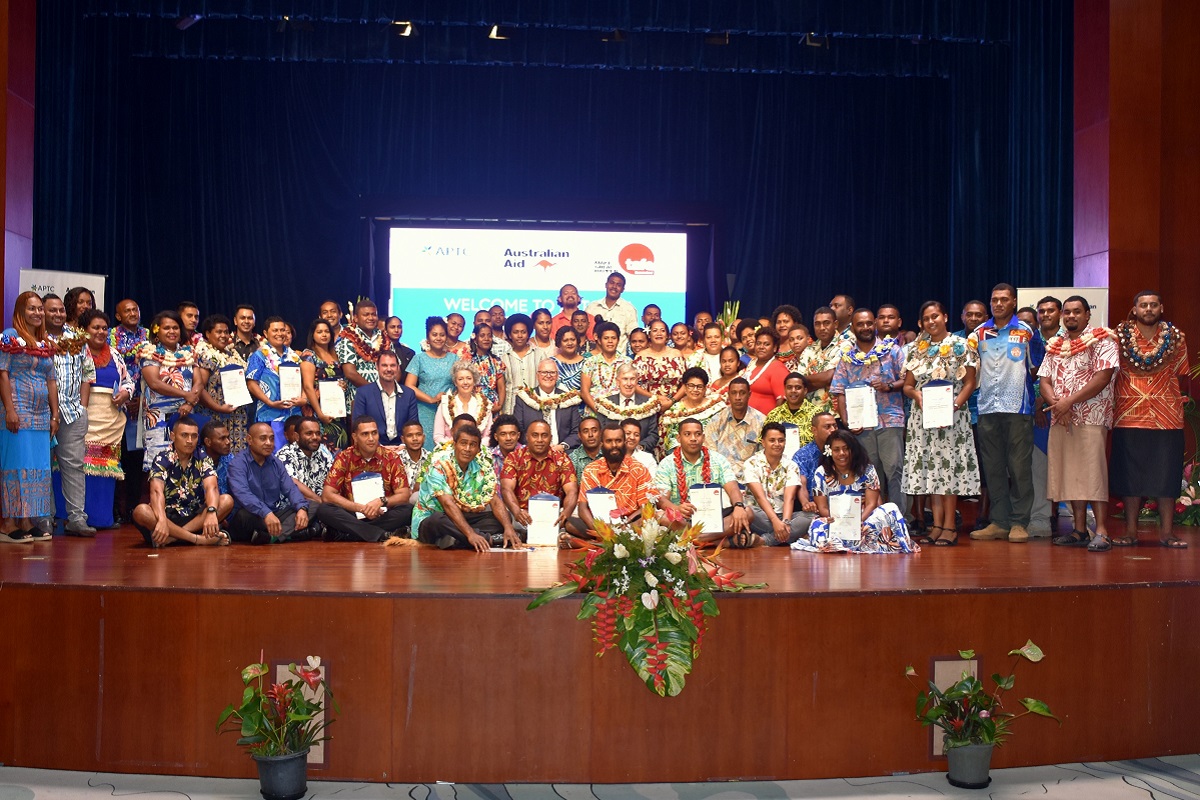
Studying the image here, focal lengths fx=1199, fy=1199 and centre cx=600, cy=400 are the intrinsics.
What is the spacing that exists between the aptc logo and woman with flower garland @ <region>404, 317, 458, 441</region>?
3.97m

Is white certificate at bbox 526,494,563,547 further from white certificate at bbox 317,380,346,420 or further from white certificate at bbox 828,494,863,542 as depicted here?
white certificate at bbox 317,380,346,420

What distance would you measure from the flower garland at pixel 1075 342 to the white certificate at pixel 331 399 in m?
4.20

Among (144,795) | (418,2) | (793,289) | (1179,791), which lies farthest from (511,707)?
(793,289)

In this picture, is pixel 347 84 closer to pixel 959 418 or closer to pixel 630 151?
pixel 630 151

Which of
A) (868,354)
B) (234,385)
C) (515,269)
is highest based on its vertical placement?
(515,269)

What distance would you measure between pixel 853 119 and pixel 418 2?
4831mm

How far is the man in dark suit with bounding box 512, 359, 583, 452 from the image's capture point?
7574 mm

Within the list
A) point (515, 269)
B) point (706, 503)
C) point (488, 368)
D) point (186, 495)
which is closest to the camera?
point (706, 503)

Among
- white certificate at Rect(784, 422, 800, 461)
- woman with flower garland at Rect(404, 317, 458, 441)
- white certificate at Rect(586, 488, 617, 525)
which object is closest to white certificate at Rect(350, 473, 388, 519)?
woman with flower garland at Rect(404, 317, 458, 441)

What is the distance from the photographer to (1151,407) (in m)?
6.48

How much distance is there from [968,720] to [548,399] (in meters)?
3.81

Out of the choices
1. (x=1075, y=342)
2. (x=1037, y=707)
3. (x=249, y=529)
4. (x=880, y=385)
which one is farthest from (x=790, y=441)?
(x=249, y=529)

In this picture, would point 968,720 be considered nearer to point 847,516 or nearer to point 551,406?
point 847,516

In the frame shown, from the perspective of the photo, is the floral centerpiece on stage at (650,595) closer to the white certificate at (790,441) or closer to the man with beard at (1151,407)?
the white certificate at (790,441)
